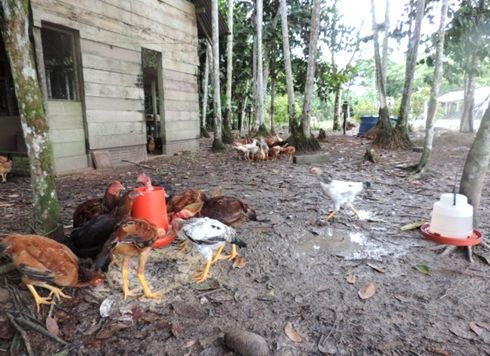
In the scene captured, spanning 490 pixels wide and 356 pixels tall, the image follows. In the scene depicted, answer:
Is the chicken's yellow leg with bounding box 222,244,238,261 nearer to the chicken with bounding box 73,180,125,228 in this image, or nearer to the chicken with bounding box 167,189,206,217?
the chicken with bounding box 167,189,206,217

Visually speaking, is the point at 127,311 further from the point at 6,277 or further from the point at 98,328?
the point at 6,277

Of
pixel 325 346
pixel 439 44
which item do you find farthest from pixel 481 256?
pixel 439 44

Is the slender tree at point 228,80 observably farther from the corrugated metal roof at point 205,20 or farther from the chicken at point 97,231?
the chicken at point 97,231

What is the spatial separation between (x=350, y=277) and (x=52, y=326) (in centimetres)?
226

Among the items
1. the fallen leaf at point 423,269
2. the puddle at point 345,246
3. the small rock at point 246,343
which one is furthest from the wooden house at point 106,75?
the fallen leaf at point 423,269

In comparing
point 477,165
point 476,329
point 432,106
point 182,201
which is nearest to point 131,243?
point 182,201

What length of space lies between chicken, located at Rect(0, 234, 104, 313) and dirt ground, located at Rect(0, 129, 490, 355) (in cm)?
14

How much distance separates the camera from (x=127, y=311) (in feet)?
7.89

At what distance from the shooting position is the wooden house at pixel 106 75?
7.08m

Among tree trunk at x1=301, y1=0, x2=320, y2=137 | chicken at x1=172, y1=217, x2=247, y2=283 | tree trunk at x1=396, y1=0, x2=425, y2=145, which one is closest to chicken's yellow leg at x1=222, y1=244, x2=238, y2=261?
chicken at x1=172, y1=217, x2=247, y2=283

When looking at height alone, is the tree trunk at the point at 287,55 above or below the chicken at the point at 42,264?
above

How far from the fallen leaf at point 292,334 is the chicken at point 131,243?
3.27 ft

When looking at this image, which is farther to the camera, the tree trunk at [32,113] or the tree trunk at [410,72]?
the tree trunk at [410,72]

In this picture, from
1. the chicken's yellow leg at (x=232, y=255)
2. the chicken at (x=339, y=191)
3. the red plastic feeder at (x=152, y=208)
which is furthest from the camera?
the chicken at (x=339, y=191)
